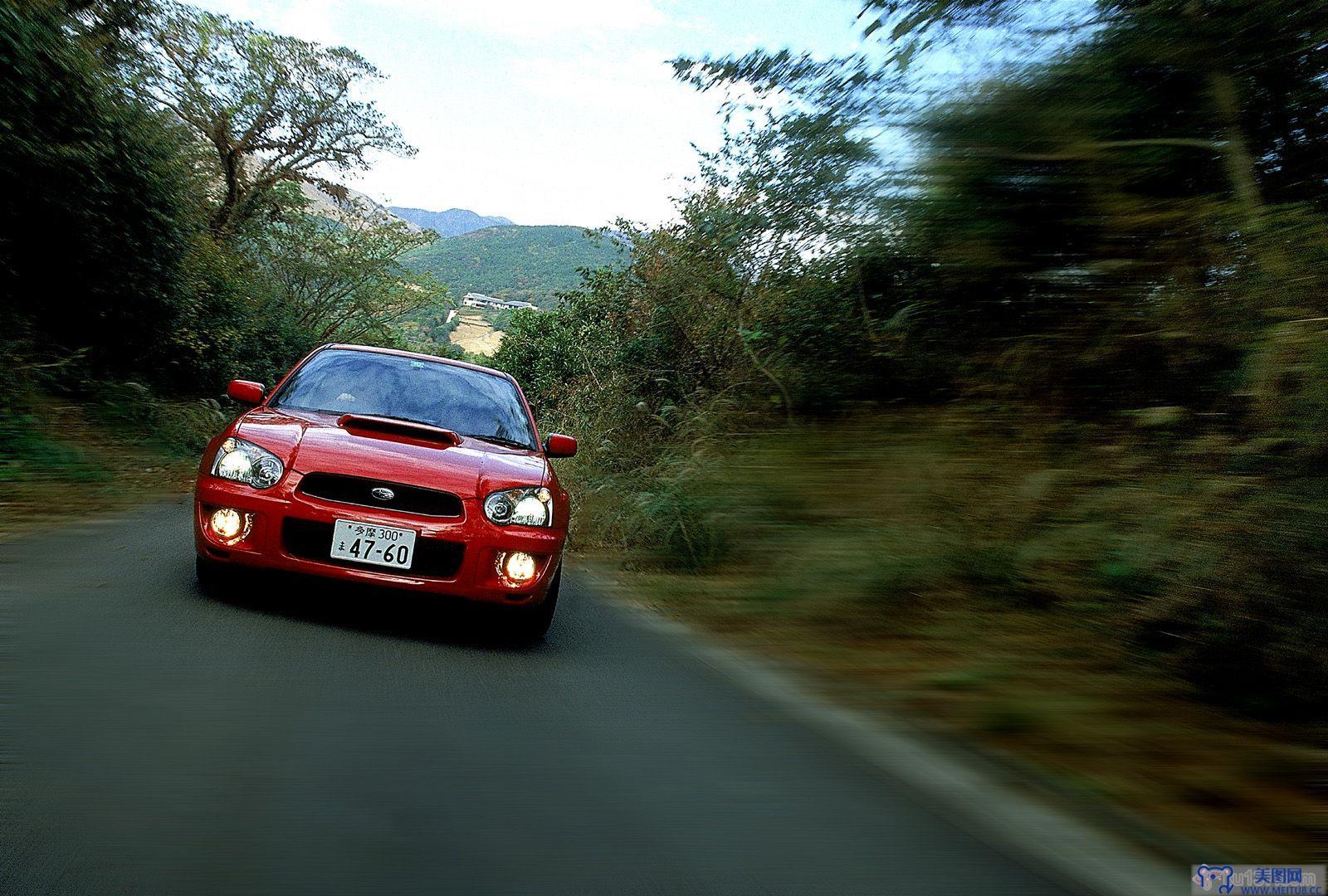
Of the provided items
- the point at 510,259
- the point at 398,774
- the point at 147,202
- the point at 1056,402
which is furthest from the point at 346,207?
the point at 510,259

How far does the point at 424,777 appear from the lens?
117 inches

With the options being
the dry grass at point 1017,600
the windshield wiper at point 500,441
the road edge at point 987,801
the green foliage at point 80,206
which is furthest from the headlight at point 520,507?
the green foliage at point 80,206

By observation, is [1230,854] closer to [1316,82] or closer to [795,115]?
[1316,82]

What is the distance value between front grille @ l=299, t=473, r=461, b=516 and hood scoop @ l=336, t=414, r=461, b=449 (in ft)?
1.49

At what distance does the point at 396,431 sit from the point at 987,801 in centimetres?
345

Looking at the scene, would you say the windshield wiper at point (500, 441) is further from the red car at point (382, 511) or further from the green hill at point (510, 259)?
the green hill at point (510, 259)

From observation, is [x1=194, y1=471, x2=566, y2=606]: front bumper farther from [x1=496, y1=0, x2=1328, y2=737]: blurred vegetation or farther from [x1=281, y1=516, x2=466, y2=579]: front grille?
[x1=496, y1=0, x2=1328, y2=737]: blurred vegetation

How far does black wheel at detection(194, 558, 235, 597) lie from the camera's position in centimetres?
487

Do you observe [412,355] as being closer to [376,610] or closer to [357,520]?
[376,610]

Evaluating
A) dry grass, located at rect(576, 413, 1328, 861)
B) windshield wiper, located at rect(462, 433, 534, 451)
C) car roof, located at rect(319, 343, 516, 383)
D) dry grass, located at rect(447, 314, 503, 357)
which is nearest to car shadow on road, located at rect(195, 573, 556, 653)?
windshield wiper, located at rect(462, 433, 534, 451)

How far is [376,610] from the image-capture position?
517 centimetres

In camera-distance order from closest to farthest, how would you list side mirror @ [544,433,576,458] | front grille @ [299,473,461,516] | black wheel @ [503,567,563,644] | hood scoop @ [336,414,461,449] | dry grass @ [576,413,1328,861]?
dry grass @ [576,413,1328,861]
front grille @ [299,473,461,516]
black wheel @ [503,567,563,644]
hood scoop @ [336,414,461,449]
side mirror @ [544,433,576,458]

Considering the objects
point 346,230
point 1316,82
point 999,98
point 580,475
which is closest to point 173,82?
point 346,230

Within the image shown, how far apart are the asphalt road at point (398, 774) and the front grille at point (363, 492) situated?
1.42 feet
